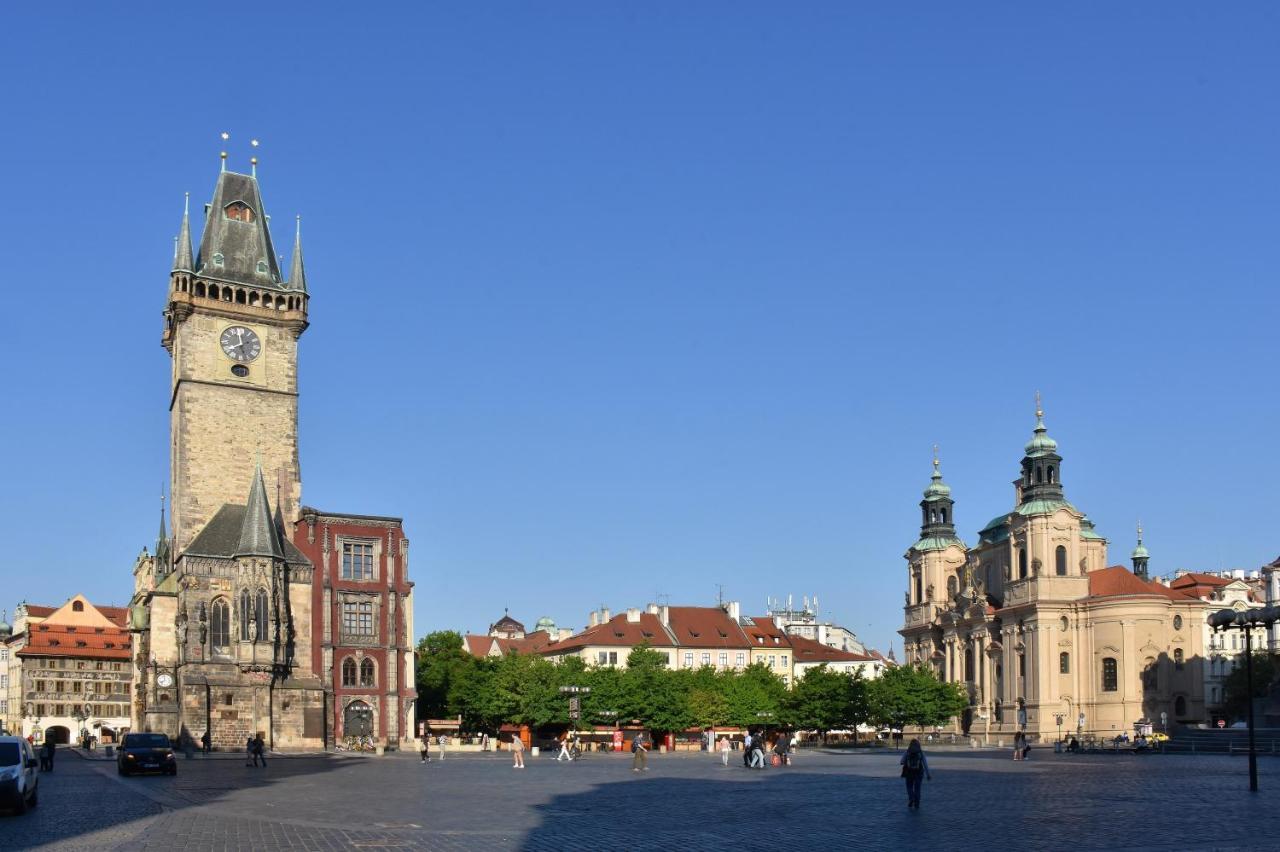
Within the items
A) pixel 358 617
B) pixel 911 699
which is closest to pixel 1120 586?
pixel 911 699

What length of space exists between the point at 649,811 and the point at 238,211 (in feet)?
227

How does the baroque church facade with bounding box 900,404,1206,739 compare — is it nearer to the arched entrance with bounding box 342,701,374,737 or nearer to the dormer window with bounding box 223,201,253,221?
the arched entrance with bounding box 342,701,374,737

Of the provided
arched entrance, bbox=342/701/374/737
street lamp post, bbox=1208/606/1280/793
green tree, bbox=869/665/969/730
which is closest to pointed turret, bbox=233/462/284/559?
arched entrance, bbox=342/701/374/737

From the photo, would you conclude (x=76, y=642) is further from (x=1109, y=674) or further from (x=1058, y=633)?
(x=1109, y=674)

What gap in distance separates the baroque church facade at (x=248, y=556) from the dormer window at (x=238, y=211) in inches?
3.7

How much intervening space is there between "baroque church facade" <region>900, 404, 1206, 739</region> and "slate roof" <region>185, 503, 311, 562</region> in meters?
61.8

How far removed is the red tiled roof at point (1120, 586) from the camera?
113 meters

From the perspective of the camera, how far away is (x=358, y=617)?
274ft

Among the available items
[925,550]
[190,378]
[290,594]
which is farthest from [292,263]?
[925,550]

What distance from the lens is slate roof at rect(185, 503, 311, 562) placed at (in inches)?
3098

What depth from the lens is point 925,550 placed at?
458ft

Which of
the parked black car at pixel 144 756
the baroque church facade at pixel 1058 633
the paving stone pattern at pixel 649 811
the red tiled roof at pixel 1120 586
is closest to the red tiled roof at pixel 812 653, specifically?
the baroque church facade at pixel 1058 633

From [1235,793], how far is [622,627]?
98928 mm

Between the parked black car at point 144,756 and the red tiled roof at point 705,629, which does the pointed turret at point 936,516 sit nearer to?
the red tiled roof at point 705,629
